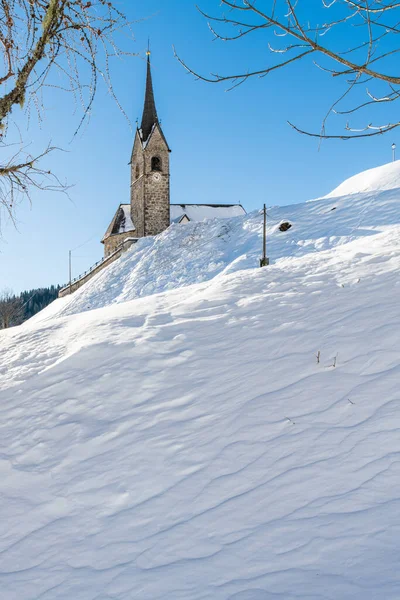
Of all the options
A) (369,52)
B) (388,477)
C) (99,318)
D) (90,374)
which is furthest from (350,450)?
(99,318)

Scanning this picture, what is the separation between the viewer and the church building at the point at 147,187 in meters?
40.7

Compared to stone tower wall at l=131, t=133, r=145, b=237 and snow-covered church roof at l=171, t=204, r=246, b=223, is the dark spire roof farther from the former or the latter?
snow-covered church roof at l=171, t=204, r=246, b=223

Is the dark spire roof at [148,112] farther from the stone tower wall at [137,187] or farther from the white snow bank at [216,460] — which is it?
the white snow bank at [216,460]

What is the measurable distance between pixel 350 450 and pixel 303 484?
37 cm

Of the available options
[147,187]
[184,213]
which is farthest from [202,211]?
[147,187]

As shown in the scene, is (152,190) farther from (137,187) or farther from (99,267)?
(99,267)

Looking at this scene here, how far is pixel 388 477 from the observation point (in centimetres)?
246

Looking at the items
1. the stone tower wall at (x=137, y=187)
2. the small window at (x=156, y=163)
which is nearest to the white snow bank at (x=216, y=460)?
the stone tower wall at (x=137, y=187)

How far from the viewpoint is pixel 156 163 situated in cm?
4172

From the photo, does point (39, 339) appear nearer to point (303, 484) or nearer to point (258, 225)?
point (303, 484)

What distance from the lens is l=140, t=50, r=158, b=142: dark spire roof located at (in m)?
42.9

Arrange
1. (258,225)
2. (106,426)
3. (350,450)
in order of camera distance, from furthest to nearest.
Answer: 1. (258,225)
2. (106,426)
3. (350,450)

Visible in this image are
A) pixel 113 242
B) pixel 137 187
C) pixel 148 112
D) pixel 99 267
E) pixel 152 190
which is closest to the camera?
pixel 99 267

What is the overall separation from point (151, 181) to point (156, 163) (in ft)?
6.33
